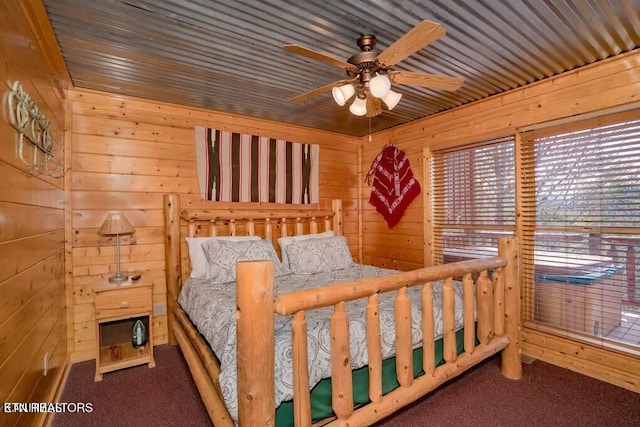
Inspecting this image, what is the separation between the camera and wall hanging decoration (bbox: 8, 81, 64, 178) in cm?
136

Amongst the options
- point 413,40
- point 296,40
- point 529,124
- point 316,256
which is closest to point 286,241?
point 316,256

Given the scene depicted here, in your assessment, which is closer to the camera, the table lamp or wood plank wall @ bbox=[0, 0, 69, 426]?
wood plank wall @ bbox=[0, 0, 69, 426]

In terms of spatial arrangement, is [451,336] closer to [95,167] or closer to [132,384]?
[132,384]

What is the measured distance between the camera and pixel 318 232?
3.77m

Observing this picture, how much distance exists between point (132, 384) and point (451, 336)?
2165 mm

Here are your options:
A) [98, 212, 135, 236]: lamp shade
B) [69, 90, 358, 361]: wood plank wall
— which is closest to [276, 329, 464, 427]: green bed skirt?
[98, 212, 135, 236]: lamp shade

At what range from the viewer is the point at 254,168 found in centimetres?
334

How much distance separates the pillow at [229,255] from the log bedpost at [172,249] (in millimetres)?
301

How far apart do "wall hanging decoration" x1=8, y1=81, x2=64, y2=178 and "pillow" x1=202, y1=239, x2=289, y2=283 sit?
1.18 metres

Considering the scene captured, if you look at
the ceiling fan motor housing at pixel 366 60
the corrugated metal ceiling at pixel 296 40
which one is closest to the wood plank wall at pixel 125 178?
the corrugated metal ceiling at pixel 296 40

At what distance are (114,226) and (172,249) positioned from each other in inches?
20.0

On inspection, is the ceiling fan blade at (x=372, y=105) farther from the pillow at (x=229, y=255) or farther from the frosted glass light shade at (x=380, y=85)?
the pillow at (x=229, y=255)

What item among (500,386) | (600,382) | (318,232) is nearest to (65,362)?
(318,232)

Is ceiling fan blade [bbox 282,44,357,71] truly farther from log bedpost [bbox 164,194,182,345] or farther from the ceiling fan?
log bedpost [bbox 164,194,182,345]
